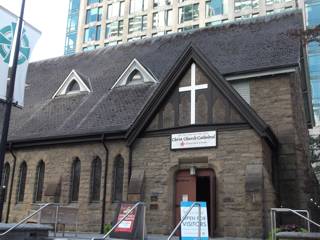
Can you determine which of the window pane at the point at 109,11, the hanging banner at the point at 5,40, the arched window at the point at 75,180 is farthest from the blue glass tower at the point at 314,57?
the hanging banner at the point at 5,40

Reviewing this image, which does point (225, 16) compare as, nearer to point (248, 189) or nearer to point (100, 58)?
point (100, 58)

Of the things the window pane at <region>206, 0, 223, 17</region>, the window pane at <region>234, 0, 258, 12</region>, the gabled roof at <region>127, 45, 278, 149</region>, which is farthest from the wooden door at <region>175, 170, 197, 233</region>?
the window pane at <region>206, 0, 223, 17</region>

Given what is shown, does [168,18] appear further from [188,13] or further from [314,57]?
[314,57]

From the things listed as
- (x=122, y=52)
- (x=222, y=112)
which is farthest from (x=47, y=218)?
(x=122, y=52)

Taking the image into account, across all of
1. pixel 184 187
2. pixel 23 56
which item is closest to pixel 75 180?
pixel 184 187

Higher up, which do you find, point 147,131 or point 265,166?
point 147,131

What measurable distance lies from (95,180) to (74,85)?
7537 millimetres

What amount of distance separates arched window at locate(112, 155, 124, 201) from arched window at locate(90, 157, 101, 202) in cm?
89

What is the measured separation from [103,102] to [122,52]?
6.44 meters

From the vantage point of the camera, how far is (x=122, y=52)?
2820cm

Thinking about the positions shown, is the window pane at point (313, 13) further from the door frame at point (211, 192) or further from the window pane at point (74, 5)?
the door frame at point (211, 192)

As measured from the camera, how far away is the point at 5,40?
47.2ft

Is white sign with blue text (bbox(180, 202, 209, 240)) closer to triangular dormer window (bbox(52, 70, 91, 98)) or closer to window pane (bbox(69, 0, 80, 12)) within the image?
triangular dormer window (bbox(52, 70, 91, 98))

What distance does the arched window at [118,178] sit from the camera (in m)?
19.6
